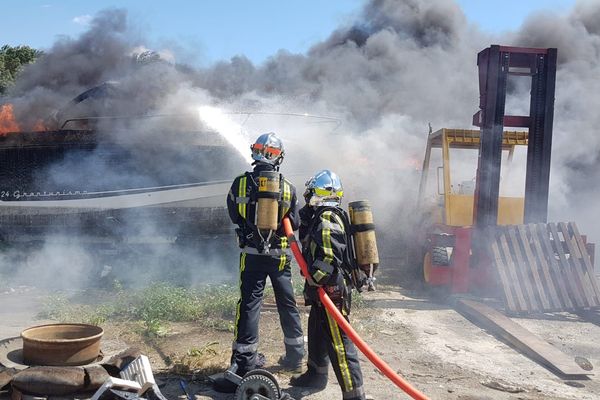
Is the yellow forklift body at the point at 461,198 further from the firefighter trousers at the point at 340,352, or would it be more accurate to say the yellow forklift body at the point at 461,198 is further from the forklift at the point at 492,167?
the firefighter trousers at the point at 340,352

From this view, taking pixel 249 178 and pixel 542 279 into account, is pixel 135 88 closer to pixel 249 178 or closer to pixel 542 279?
pixel 249 178

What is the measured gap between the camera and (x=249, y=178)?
14.2ft

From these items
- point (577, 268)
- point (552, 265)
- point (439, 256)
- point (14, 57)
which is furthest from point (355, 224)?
point (14, 57)

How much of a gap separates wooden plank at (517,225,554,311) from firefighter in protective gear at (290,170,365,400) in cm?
382

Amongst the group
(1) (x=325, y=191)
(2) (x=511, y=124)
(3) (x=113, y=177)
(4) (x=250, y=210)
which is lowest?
(4) (x=250, y=210)

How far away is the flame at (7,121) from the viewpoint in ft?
26.6

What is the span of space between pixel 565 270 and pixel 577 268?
0.16 m

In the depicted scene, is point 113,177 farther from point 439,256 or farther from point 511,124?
point 511,124

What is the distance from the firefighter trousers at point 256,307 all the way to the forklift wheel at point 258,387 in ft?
1.63

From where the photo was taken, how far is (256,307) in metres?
4.25

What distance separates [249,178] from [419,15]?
19.8 m

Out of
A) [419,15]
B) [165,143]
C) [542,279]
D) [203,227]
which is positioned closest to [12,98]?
[165,143]

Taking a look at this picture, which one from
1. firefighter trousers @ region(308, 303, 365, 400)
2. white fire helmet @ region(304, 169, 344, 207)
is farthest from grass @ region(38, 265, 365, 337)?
white fire helmet @ region(304, 169, 344, 207)

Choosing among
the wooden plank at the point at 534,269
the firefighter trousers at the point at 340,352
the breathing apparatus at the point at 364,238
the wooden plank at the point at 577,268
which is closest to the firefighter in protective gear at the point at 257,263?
the firefighter trousers at the point at 340,352
